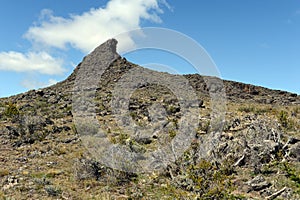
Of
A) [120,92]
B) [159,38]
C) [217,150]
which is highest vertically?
[120,92]

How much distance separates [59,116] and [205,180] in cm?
2371

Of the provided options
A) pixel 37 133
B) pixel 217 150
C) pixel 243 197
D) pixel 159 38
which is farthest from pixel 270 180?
pixel 37 133

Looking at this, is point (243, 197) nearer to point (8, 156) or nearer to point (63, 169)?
point (63, 169)

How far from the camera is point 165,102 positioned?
37406 mm

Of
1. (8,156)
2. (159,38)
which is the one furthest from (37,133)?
(159,38)

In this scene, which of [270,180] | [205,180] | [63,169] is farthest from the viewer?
[63,169]

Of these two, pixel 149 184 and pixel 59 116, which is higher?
pixel 59 116

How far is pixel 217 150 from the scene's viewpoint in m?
16.2

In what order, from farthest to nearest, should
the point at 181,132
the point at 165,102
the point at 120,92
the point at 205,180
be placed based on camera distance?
the point at 120,92
the point at 165,102
the point at 181,132
the point at 205,180

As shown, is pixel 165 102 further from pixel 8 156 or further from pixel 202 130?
pixel 8 156

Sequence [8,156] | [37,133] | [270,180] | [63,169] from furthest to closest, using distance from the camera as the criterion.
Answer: [37,133], [8,156], [63,169], [270,180]

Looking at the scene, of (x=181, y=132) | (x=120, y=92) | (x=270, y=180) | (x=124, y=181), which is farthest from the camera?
(x=120, y=92)

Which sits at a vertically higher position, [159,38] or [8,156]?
[159,38]

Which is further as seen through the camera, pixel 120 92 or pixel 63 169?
pixel 120 92
